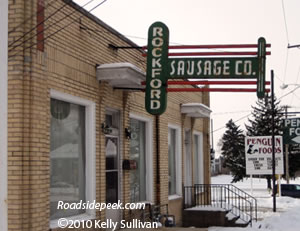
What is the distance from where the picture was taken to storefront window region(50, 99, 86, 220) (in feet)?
30.3

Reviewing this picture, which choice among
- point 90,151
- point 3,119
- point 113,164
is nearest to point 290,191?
point 113,164

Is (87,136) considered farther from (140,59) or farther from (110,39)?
(140,59)

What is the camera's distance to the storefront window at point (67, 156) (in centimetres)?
924

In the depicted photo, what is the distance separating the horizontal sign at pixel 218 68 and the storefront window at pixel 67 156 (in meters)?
2.23

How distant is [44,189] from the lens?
27.3 ft

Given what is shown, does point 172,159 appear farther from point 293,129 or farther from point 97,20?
point 293,129

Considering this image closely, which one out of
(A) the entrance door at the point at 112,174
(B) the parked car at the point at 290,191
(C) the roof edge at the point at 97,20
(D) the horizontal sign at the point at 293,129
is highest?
(C) the roof edge at the point at 97,20

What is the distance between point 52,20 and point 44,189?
2817 millimetres

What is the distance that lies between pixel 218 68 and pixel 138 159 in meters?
4.21

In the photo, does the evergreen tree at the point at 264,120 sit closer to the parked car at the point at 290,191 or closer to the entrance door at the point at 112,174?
the parked car at the point at 290,191

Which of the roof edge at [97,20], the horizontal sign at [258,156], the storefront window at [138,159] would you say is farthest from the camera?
the horizontal sign at [258,156]

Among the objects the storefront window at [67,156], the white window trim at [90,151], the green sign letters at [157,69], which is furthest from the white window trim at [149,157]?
the storefront window at [67,156]

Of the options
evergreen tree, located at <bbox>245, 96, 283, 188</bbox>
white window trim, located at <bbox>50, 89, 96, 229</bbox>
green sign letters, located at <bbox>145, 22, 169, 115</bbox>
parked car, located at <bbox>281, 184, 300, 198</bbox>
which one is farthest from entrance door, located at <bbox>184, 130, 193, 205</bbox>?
evergreen tree, located at <bbox>245, 96, 283, 188</bbox>

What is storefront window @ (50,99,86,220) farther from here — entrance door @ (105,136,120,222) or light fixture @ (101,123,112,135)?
entrance door @ (105,136,120,222)
